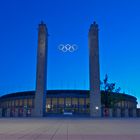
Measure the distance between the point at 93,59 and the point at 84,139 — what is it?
185ft

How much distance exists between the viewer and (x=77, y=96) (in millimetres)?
97688

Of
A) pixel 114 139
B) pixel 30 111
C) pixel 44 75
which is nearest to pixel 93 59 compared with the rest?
pixel 44 75

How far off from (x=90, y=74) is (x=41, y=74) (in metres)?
11.1

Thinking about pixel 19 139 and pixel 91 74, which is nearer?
pixel 19 139

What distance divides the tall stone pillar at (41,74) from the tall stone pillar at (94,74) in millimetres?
10734

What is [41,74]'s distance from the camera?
68.8 metres

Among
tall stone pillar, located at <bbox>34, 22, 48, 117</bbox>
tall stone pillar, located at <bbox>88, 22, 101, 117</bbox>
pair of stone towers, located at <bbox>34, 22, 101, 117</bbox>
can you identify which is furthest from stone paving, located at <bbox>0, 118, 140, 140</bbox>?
tall stone pillar, located at <bbox>34, 22, 48, 117</bbox>

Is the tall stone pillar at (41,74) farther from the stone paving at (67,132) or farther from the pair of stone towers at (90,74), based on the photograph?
the stone paving at (67,132)

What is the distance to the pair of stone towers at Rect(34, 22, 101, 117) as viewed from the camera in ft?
216

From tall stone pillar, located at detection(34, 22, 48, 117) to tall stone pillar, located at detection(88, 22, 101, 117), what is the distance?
10734 millimetres

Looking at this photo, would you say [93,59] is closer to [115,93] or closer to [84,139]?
[115,93]

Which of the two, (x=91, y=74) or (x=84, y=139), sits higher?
(x=91, y=74)

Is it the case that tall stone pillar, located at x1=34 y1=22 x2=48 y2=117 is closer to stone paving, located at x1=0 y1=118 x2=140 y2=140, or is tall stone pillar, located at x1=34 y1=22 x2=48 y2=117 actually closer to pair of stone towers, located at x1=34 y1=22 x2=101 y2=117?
pair of stone towers, located at x1=34 y1=22 x2=101 y2=117

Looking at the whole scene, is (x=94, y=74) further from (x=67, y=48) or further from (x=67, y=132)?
(x=67, y=132)
